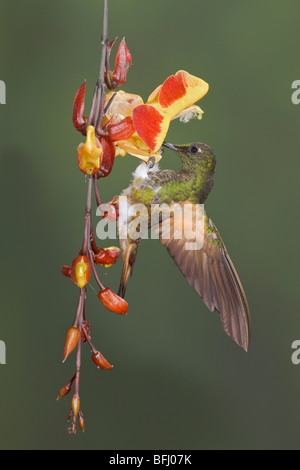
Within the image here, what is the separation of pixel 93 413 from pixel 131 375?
0.56 feet

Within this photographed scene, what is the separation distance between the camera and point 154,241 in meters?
1.90

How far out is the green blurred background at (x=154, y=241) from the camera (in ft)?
5.99

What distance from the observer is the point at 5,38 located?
1761 mm

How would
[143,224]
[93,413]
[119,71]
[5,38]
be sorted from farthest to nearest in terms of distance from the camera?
[93,413] < [5,38] < [143,224] < [119,71]

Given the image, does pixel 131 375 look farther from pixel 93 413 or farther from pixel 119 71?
pixel 119 71

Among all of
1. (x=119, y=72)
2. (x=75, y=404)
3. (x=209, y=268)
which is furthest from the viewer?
(x=209, y=268)

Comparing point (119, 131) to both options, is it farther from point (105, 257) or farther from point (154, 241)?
point (154, 241)

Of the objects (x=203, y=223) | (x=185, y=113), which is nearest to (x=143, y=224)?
(x=203, y=223)

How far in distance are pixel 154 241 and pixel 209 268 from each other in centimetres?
91

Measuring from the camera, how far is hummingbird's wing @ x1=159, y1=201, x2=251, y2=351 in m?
0.87

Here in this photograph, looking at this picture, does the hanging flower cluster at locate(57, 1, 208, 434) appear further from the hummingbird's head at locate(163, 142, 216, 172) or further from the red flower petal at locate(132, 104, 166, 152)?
the hummingbird's head at locate(163, 142, 216, 172)
